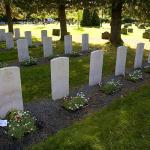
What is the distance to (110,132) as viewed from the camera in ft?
22.1

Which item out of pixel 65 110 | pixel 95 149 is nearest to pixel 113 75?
pixel 65 110

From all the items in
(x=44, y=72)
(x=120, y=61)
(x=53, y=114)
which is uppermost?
(x=120, y=61)

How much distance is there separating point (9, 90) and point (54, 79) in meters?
1.51

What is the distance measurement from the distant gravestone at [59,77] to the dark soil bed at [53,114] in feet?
0.99

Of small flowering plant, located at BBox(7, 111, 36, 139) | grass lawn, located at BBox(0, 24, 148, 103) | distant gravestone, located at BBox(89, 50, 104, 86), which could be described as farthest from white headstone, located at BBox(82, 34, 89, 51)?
small flowering plant, located at BBox(7, 111, 36, 139)

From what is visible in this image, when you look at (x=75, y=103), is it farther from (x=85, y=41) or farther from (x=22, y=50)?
(x=85, y=41)

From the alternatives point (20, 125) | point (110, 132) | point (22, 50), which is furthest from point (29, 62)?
point (110, 132)

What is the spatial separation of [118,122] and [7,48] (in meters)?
11.4

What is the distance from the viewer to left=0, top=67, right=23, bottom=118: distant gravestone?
23.2ft

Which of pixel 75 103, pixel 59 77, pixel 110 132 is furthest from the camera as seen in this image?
pixel 59 77

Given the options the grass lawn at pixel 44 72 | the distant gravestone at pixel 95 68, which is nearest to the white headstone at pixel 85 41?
the grass lawn at pixel 44 72

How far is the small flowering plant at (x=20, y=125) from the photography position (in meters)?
6.29

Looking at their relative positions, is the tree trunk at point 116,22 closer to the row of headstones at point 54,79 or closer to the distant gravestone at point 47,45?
the distant gravestone at point 47,45

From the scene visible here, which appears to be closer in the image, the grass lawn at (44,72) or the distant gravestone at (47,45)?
the grass lawn at (44,72)
